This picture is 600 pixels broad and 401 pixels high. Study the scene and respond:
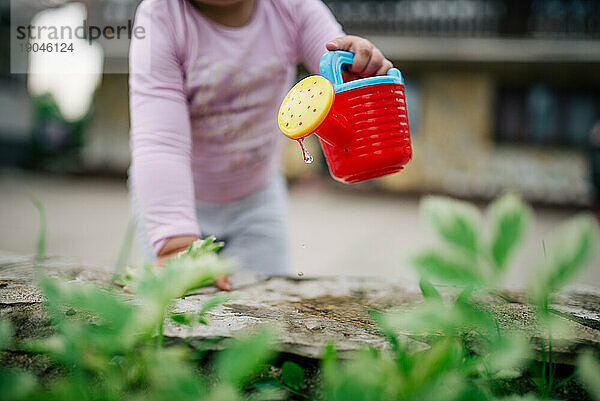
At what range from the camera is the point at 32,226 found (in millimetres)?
4863

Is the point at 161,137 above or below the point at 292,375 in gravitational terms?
above

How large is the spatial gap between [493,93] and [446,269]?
8712 millimetres

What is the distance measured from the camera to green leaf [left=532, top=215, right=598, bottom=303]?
262mm

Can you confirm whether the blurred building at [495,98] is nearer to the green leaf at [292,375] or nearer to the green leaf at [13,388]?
the green leaf at [292,375]

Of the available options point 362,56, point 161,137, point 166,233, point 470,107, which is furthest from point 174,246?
point 470,107

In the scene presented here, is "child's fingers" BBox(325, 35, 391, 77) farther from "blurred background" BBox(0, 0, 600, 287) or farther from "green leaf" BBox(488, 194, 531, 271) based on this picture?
"blurred background" BBox(0, 0, 600, 287)

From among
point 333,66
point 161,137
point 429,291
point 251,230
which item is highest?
point 333,66

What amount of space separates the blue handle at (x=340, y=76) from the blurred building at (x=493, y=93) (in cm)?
763

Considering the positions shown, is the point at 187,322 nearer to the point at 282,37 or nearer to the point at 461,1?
the point at 282,37

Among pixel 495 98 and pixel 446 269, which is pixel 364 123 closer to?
pixel 446 269

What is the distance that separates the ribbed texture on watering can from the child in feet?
0.30

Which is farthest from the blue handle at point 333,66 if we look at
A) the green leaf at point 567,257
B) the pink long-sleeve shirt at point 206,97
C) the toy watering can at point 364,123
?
the green leaf at point 567,257

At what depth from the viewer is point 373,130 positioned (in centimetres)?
77

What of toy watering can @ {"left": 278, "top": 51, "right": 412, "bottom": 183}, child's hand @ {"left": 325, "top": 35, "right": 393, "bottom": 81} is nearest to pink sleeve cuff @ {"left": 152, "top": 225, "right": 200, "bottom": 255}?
toy watering can @ {"left": 278, "top": 51, "right": 412, "bottom": 183}
